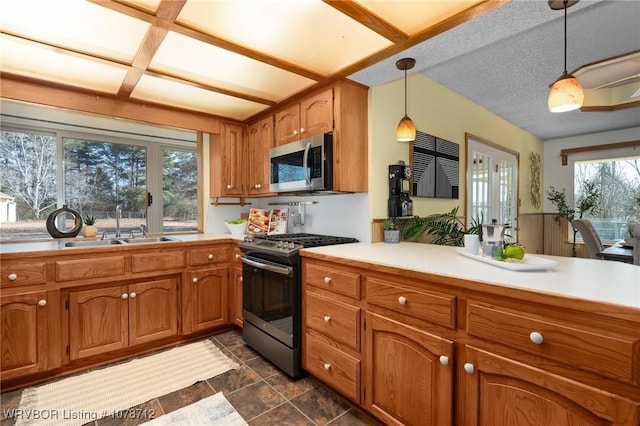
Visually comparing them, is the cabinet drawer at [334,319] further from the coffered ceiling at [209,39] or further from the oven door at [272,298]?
the coffered ceiling at [209,39]

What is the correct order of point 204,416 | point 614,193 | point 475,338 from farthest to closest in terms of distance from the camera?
point 614,193
point 204,416
point 475,338

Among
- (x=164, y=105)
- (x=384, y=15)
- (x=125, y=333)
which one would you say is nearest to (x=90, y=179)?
(x=164, y=105)

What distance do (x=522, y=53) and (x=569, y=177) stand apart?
4.25m

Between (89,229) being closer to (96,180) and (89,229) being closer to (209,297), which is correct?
(96,180)

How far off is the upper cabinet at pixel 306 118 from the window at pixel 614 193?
536 cm

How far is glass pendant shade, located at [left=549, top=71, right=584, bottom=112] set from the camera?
1.42 metres

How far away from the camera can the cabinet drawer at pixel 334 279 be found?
1.69m

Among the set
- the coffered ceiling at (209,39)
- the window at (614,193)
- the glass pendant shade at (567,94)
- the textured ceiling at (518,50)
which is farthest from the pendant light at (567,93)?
the window at (614,193)

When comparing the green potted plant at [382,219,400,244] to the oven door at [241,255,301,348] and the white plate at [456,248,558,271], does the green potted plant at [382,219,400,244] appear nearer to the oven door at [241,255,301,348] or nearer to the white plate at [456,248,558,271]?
the oven door at [241,255,301,348]

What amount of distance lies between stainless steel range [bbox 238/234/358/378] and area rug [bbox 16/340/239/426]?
0.32 metres

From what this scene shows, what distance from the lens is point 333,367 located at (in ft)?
5.96

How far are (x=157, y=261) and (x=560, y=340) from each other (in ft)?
8.68

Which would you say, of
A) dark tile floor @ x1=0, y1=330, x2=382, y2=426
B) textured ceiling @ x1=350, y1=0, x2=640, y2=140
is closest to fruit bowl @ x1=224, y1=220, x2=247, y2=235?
dark tile floor @ x1=0, y1=330, x2=382, y2=426

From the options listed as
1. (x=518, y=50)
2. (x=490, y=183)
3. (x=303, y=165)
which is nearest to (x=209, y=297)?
(x=303, y=165)
